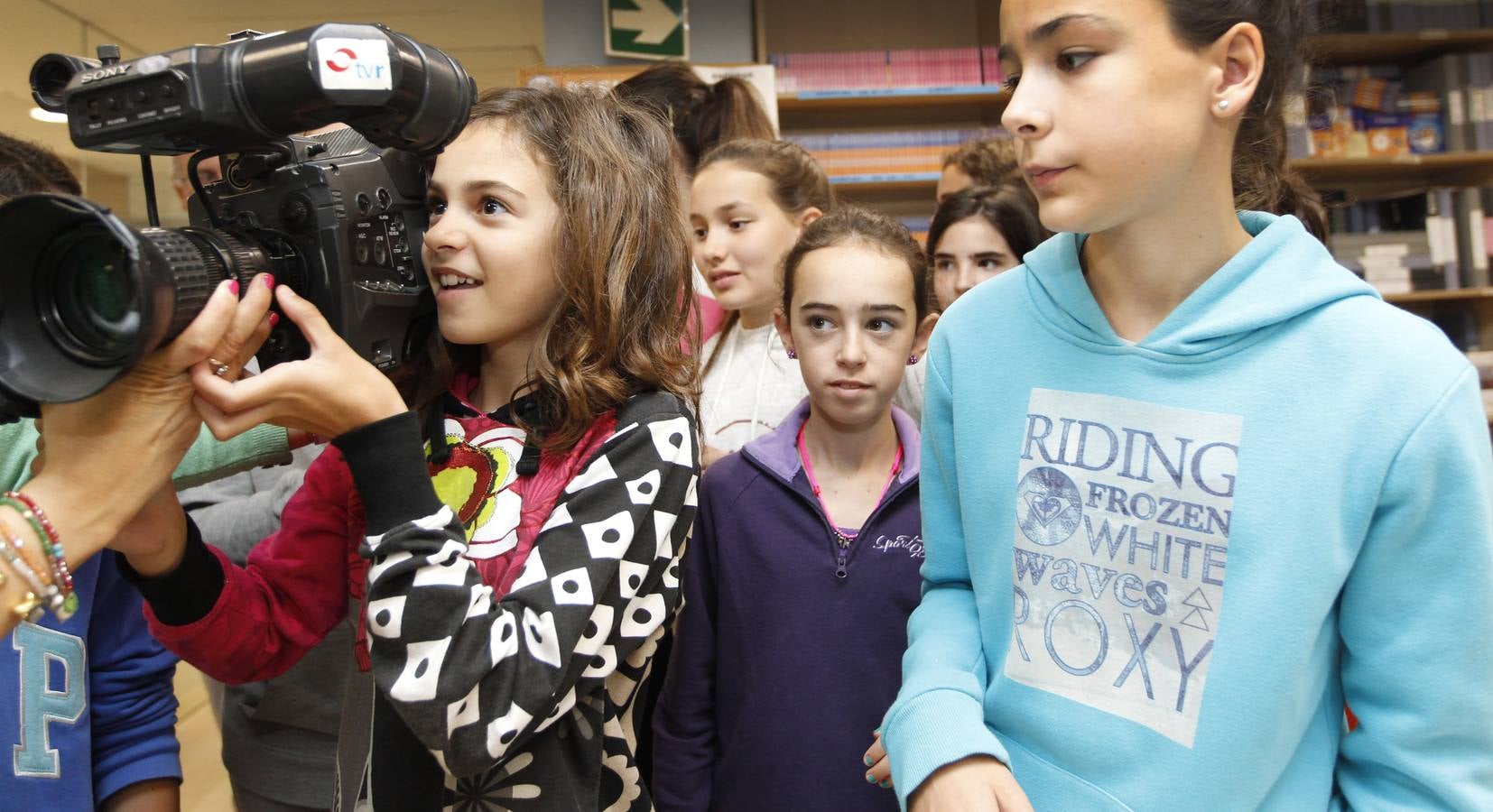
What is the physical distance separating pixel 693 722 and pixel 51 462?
0.83 m

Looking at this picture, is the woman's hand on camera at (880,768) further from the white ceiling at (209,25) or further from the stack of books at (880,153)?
the white ceiling at (209,25)

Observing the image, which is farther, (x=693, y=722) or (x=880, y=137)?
(x=880, y=137)

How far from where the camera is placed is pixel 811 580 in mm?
1320

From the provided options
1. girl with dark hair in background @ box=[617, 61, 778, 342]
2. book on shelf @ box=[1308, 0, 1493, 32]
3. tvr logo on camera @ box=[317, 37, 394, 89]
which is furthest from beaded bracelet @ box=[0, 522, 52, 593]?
book on shelf @ box=[1308, 0, 1493, 32]

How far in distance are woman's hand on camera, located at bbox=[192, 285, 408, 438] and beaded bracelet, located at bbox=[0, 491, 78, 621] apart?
13cm

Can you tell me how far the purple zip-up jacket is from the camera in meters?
1.28

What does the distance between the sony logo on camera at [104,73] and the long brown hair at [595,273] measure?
347 millimetres

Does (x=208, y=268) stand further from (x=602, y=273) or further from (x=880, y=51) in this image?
(x=880, y=51)

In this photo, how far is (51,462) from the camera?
2.43ft

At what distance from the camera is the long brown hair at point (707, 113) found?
2.34 metres

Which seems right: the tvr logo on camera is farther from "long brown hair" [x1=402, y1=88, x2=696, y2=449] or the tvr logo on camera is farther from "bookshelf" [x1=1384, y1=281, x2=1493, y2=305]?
"bookshelf" [x1=1384, y1=281, x2=1493, y2=305]

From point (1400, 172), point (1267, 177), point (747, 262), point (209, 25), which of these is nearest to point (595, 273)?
point (1267, 177)

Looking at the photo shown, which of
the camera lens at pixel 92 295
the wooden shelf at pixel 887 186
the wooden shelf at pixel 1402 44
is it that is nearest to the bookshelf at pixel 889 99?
the wooden shelf at pixel 887 186

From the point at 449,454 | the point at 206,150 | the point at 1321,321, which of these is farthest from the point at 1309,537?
the point at 206,150
